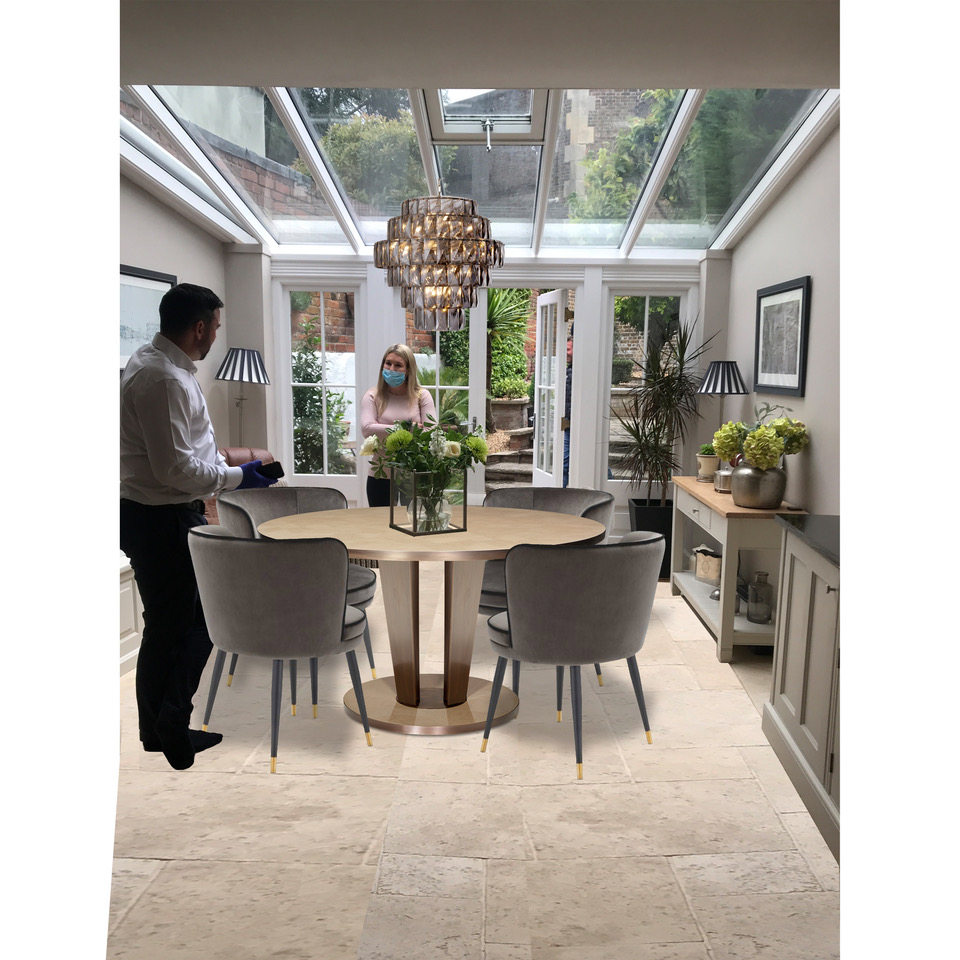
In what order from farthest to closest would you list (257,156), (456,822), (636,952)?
(257,156) → (456,822) → (636,952)

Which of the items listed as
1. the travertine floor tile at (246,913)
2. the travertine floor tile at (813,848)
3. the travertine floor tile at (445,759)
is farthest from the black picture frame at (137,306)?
the travertine floor tile at (813,848)

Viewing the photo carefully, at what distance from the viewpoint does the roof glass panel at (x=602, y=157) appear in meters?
4.02

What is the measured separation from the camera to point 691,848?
235cm

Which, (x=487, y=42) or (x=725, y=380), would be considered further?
(x=725, y=380)

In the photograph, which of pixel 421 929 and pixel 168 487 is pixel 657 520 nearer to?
pixel 168 487

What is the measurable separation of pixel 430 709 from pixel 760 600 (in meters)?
1.74

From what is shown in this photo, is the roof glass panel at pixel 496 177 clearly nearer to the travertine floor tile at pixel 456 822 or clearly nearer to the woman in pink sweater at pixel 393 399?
the woman in pink sweater at pixel 393 399

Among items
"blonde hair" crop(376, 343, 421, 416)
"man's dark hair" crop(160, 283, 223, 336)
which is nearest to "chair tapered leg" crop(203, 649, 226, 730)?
"man's dark hair" crop(160, 283, 223, 336)

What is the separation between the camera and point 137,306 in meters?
4.54

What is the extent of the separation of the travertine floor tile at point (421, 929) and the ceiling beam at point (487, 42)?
8.23 ft

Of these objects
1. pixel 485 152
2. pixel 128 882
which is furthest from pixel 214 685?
pixel 485 152

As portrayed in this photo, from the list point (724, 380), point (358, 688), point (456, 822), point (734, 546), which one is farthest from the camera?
point (724, 380)
